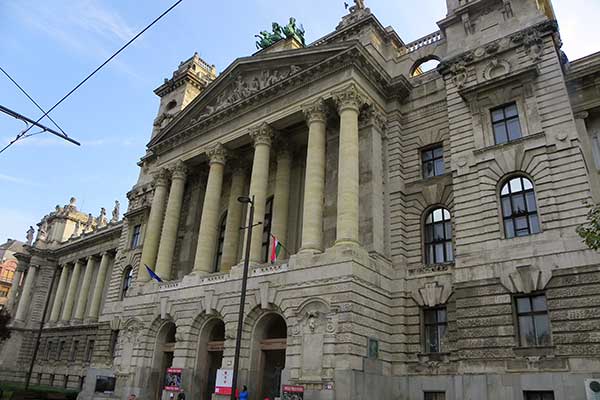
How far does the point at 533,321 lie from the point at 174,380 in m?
18.2

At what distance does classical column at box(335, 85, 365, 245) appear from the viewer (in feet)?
79.2

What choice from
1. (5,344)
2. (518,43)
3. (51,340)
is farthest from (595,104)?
(5,344)

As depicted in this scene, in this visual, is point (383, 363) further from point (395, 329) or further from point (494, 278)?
point (494, 278)

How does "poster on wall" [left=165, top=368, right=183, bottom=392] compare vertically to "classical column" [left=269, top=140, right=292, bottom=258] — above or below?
below

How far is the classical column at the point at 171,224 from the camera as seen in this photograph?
33281 mm

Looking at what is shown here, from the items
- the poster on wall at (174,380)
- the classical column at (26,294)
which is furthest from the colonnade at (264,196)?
the classical column at (26,294)

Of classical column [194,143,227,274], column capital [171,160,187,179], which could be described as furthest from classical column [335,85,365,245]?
column capital [171,160,187,179]

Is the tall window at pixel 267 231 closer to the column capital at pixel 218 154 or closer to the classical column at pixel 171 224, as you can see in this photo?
the column capital at pixel 218 154

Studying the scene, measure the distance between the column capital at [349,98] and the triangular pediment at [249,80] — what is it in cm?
216

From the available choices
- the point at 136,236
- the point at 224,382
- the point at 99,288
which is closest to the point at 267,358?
the point at 224,382

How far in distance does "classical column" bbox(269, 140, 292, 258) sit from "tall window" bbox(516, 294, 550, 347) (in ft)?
44.7

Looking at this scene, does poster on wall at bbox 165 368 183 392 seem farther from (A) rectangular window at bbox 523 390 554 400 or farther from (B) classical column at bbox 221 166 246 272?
(A) rectangular window at bbox 523 390 554 400

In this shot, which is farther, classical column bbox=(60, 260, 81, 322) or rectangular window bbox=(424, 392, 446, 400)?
classical column bbox=(60, 260, 81, 322)

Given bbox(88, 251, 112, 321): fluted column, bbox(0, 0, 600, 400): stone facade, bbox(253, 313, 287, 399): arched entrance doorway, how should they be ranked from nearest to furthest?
1. bbox(0, 0, 600, 400): stone facade
2. bbox(253, 313, 287, 399): arched entrance doorway
3. bbox(88, 251, 112, 321): fluted column
